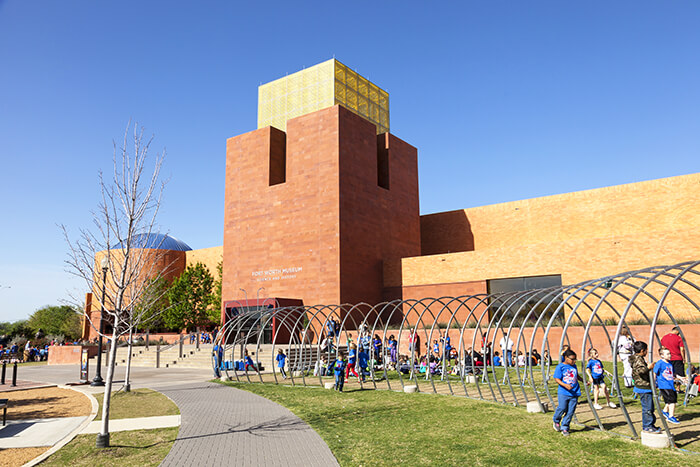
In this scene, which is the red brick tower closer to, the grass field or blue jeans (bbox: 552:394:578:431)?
the grass field

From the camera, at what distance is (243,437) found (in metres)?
10.2

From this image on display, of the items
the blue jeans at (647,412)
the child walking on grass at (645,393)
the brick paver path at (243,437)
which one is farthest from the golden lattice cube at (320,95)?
the blue jeans at (647,412)

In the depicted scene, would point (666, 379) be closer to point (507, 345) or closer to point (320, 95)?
point (507, 345)

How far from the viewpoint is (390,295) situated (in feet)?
135

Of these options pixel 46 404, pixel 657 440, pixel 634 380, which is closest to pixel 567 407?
pixel 634 380

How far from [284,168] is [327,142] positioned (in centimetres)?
599

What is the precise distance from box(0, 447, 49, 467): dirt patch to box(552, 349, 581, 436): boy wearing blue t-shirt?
9.74m

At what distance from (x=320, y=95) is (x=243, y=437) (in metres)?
47.3

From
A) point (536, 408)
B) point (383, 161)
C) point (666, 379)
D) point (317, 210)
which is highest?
point (383, 161)

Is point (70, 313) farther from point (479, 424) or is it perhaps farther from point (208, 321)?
point (479, 424)

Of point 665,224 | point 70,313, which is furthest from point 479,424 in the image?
point 70,313

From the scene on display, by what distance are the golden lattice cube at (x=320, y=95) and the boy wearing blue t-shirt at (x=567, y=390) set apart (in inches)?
1806

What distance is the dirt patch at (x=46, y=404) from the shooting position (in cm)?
1383

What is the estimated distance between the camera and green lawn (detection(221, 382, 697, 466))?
802 cm
